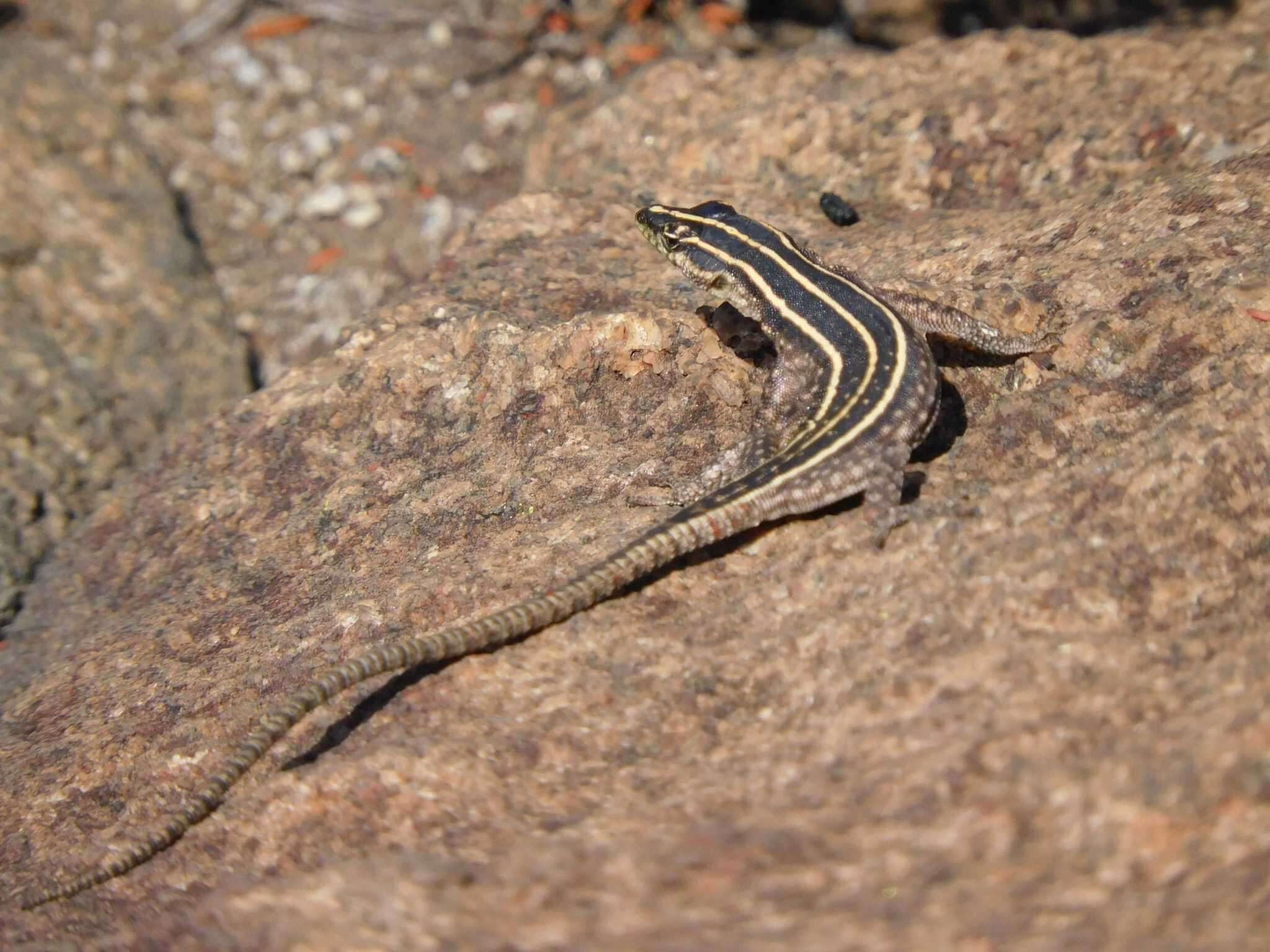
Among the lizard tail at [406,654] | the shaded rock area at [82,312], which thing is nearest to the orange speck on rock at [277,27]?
the shaded rock area at [82,312]

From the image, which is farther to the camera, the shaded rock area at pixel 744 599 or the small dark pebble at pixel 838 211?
the small dark pebble at pixel 838 211

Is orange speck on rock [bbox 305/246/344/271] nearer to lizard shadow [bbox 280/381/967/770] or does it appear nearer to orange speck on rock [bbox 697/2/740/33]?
orange speck on rock [bbox 697/2/740/33]

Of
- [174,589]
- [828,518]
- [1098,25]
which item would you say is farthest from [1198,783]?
[1098,25]

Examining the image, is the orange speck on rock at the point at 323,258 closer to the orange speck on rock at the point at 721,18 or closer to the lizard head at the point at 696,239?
the orange speck on rock at the point at 721,18

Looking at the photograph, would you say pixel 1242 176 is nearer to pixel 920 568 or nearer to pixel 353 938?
pixel 920 568

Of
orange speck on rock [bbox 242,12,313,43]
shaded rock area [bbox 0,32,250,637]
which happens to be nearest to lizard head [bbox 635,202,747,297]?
shaded rock area [bbox 0,32,250,637]

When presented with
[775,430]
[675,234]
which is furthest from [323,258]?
[775,430]

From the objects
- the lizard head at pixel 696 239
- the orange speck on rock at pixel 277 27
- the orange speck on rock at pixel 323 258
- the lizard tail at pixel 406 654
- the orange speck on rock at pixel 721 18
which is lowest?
the lizard tail at pixel 406 654
